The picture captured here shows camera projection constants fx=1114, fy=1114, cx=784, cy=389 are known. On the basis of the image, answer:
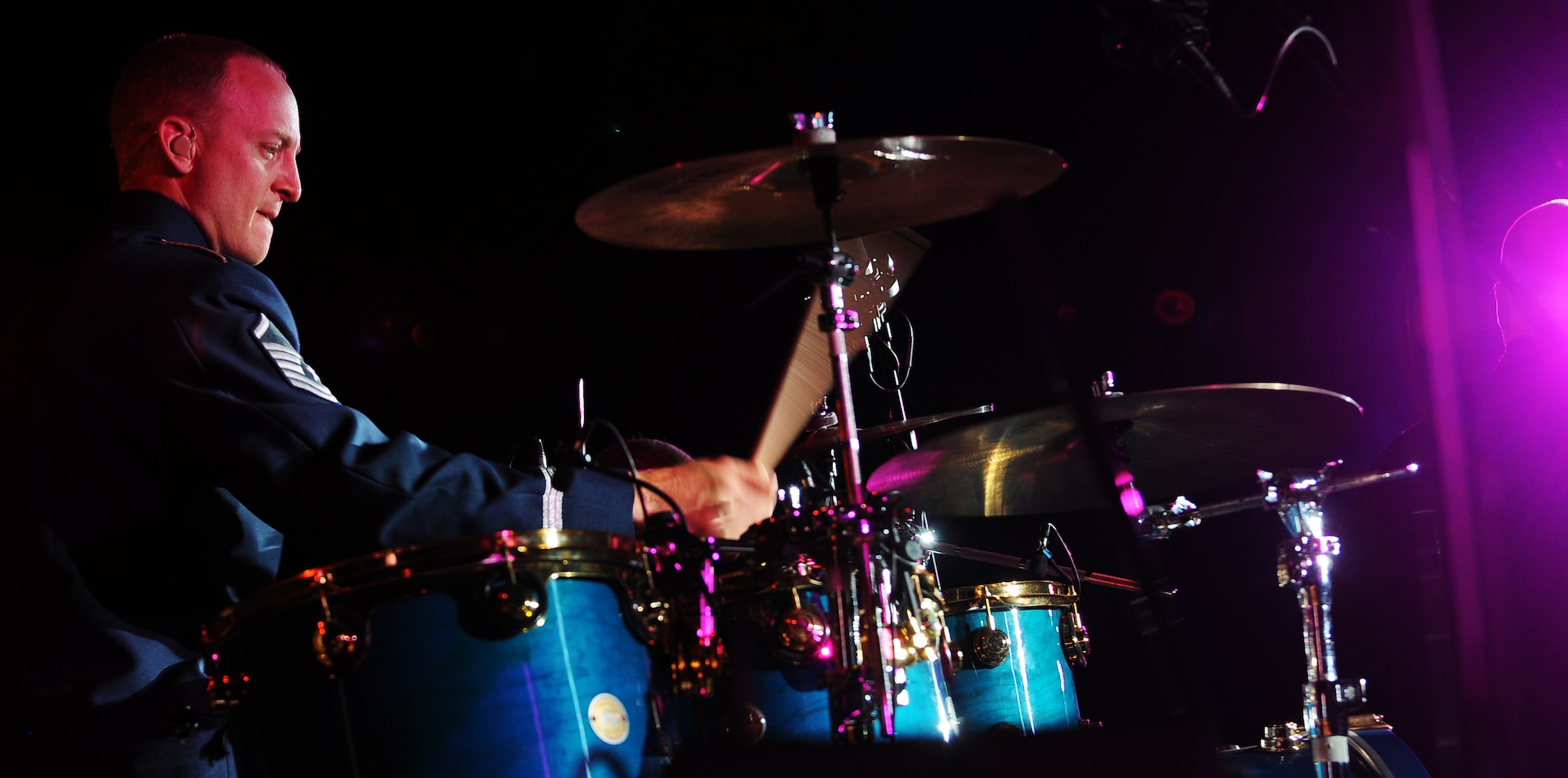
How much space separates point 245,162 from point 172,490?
726 millimetres

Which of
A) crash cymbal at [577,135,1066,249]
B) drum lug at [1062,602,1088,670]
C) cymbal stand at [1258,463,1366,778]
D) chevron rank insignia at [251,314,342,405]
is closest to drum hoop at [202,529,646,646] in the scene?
chevron rank insignia at [251,314,342,405]

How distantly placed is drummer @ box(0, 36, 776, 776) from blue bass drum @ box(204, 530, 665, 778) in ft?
0.47

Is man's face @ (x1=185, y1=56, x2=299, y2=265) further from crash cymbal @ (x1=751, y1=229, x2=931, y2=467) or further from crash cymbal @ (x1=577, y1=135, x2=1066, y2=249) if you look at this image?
crash cymbal @ (x1=751, y1=229, x2=931, y2=467)

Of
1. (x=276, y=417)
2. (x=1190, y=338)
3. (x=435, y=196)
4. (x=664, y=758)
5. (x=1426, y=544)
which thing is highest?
(x=435, y=196)

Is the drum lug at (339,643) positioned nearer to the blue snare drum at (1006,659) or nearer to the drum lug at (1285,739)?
the blue snare drum at (1006,659)

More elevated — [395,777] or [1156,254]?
[1156,254]

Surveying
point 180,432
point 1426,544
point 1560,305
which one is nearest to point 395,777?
point 180,432

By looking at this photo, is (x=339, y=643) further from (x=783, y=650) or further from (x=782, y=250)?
(x=782, y=250)

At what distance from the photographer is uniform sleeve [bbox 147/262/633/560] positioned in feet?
4.70

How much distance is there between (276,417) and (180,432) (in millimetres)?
248

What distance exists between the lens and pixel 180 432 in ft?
5.28

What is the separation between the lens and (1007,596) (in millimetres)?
2596

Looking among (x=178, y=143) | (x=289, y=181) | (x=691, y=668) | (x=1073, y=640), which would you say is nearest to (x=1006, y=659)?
(x=1073, y=640)

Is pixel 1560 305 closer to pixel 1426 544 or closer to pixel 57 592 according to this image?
pixel 1426 544
